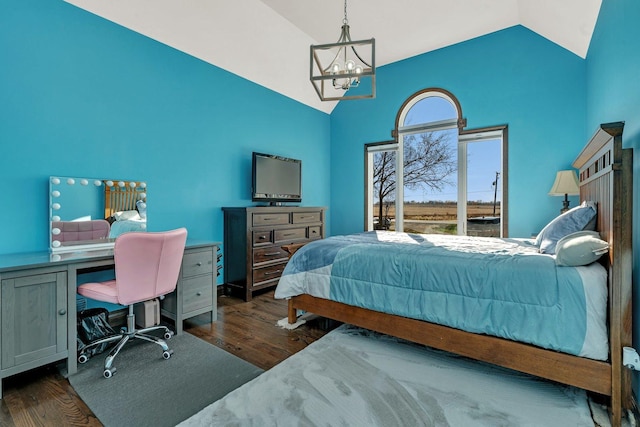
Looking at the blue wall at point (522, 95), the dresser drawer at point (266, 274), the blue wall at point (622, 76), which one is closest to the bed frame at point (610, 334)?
the blue wall at point (622, 76)

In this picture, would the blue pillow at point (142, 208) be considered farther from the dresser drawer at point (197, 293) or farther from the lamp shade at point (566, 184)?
the lamp shade at point (566, 184)

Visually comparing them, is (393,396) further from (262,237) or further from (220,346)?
(262,237)

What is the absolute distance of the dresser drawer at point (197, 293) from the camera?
8.88ft

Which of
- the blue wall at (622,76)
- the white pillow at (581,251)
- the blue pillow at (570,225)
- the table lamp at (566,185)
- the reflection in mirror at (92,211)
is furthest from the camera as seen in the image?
the table lamp at (566,185)

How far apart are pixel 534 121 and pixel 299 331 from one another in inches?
155

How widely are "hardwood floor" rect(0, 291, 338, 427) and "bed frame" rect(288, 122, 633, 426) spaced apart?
3.63 ft

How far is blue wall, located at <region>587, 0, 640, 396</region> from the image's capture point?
169 cm

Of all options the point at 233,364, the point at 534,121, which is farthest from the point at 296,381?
the point at 534,121

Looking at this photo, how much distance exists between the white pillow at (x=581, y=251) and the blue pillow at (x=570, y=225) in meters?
0.33

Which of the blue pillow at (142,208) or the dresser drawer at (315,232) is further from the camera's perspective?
the dresser drawer at (315,232)

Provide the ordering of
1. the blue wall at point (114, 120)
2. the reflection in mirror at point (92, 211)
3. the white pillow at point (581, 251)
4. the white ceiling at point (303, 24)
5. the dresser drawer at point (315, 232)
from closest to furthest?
the white pillow at point (581, 251) < the blue wall at point (114, 120) < the reflection in mirror at point (92, 211) < the white ceiling at point (303, 24) < the dresser drawer at point (315, 232)

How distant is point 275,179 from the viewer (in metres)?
4.31

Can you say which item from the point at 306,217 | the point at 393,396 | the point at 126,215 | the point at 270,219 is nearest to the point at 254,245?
the point at 270,219

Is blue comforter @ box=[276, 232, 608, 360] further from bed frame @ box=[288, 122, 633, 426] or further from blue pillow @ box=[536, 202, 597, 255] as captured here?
blue pillow @ box=[536, 202, 597, 255]
